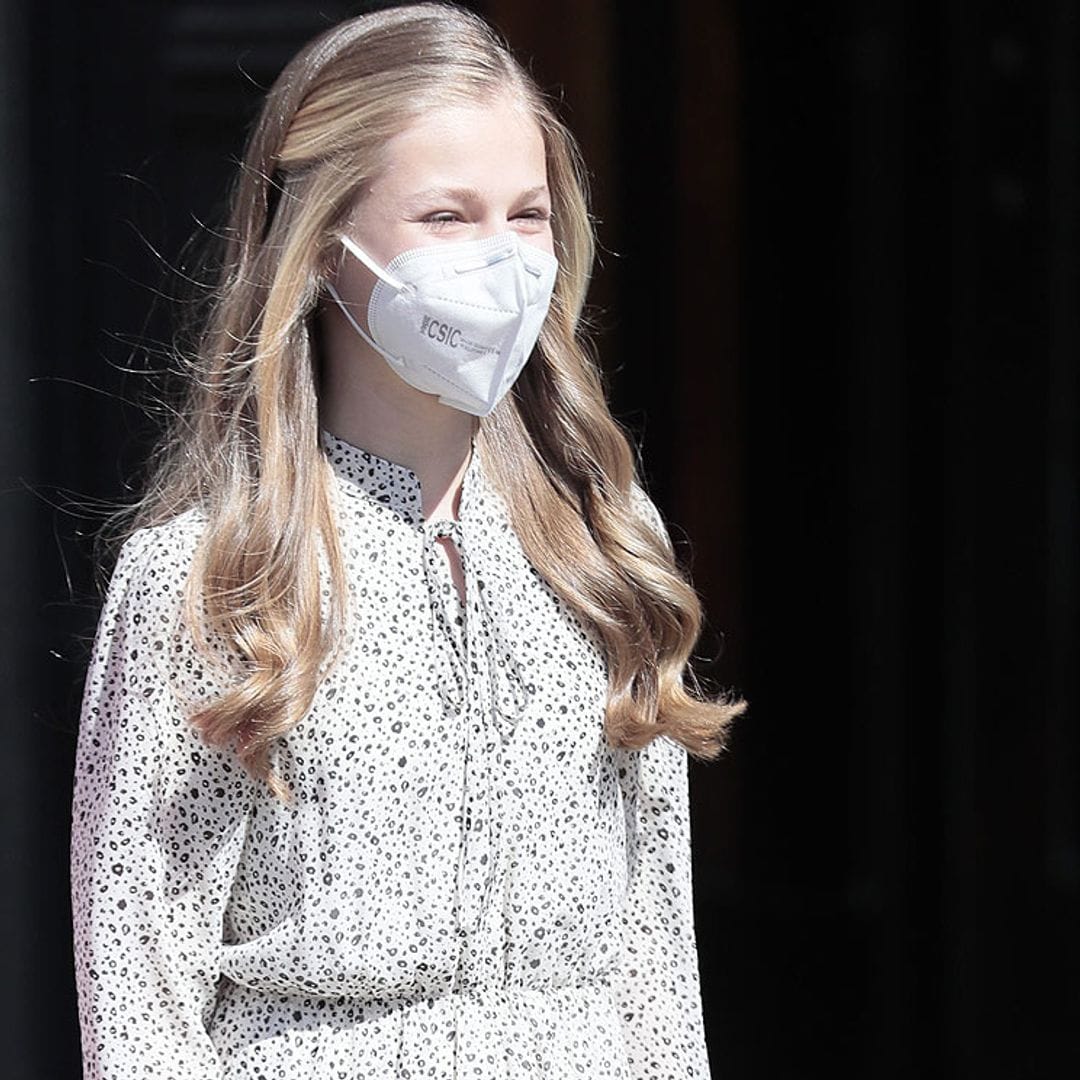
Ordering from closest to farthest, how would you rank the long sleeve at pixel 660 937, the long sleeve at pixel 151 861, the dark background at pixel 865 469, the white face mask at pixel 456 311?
the long sleeve at pixel 151 861
the white face mask at pixel 456 311
the long sleeve at pixel 660 937
the dark background at pixel 865 469

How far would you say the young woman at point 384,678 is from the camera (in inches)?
76.6

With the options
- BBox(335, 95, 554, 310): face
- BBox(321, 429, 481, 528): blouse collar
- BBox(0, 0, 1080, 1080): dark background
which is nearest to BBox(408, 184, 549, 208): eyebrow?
BBox(335, 95, 554, 310): face

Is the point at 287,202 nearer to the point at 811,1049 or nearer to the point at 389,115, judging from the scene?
the point at 389,115

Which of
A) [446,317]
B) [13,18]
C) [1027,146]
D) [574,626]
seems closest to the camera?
[446,317]

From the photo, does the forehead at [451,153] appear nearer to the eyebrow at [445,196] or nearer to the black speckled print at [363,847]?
the eyebrow at [445,196]

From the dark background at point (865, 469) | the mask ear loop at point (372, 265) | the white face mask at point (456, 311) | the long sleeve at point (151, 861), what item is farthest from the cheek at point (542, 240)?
the dark background at point (865, 469)

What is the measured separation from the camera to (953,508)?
413 centimetres

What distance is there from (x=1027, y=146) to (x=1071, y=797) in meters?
1.39

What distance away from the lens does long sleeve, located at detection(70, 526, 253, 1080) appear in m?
1.92

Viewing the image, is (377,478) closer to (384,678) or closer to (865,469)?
(384,678)

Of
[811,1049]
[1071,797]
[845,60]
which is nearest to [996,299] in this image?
[845,60]

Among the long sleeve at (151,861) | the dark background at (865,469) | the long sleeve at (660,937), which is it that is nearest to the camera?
the long sleeve at (151,861)

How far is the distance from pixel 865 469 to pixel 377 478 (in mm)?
2311

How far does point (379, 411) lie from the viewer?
7.02 feet
